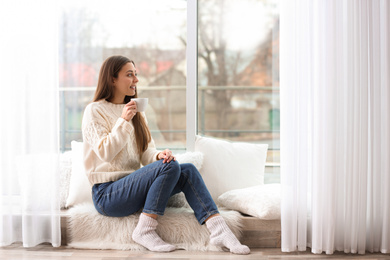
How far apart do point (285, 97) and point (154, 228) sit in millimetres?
934

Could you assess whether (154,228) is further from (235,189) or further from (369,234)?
(369,234)

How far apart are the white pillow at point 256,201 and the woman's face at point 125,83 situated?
2.64ft

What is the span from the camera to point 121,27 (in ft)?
9.86

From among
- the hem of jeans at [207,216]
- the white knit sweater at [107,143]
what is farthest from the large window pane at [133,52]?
the hem of jeans at [207,216]

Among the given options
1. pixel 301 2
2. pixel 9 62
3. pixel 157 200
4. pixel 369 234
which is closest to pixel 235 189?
pixel 157 200

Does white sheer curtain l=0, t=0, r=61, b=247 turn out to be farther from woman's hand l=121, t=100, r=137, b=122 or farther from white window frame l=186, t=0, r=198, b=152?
white window frame l=186, t=0, r=198, b=152

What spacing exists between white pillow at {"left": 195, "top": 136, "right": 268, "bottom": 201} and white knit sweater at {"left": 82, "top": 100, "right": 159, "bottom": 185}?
0.42m

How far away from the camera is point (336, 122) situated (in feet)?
7.23

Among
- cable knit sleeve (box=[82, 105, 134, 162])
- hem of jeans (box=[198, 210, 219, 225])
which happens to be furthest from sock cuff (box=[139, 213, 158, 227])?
cable knit sleeve (box=[82, 105, 134, 162])

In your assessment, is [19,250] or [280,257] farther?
[19,250]

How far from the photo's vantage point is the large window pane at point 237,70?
295cm

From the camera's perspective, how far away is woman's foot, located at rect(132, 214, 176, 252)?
225cm

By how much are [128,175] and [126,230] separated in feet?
0.94

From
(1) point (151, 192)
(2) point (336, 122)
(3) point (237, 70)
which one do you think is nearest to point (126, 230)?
(1) point (151, 192)
